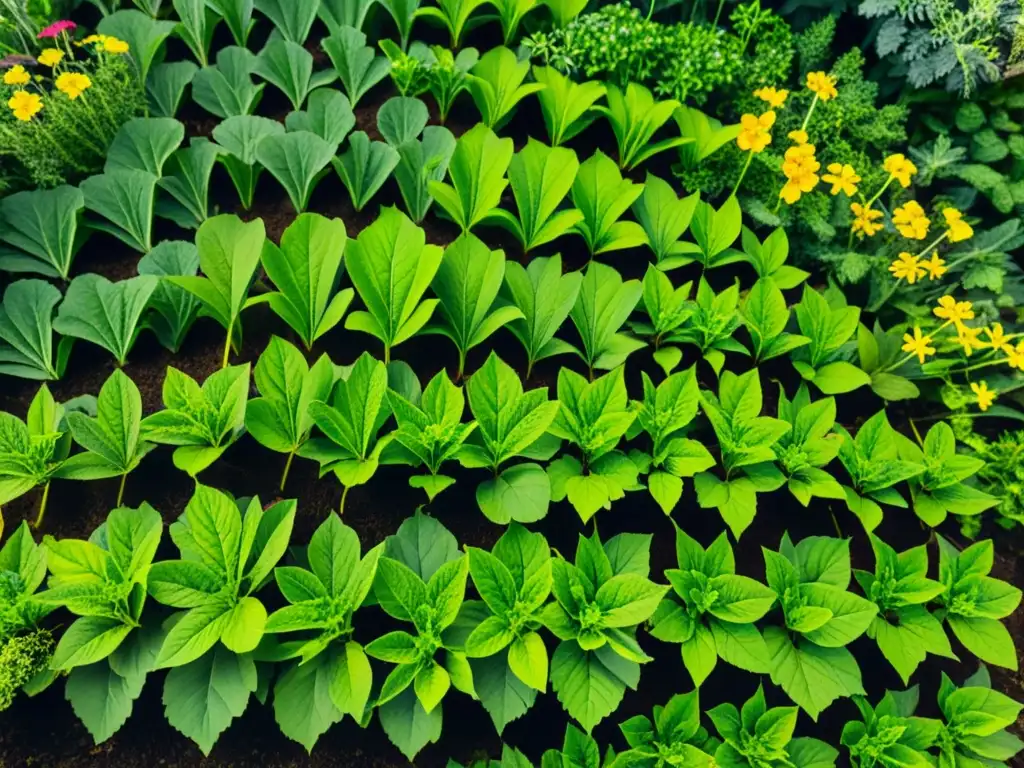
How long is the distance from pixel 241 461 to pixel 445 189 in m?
1.30

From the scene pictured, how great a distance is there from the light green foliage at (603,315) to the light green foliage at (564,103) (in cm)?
81

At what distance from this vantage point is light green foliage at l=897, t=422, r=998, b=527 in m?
2.67

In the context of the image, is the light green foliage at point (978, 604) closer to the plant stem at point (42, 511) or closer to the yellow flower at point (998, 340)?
the yellow flower at point (998, 340)

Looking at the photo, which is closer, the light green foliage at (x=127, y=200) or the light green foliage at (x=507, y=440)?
the light green foliage at (x=507, y=440)

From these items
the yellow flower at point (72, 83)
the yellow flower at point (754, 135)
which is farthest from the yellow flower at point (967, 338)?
the yellow flower at point (72, 83)

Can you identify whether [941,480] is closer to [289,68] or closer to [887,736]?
[887,736]

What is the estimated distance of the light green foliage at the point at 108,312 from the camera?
2580 mm

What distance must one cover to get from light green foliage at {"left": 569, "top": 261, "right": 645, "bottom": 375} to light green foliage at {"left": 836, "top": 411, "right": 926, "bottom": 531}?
34.8 inches

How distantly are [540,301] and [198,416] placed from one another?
130 centimetres

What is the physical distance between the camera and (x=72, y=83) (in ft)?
8.79

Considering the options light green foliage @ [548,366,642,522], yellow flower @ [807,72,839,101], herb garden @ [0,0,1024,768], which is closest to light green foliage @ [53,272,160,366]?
herb garden @ [0,0,1024,768]

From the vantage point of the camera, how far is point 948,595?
2.50 metres

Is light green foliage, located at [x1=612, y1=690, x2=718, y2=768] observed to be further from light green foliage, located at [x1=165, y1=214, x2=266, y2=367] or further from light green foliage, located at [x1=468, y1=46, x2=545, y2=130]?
light green foliage, located at [x1=468, y1=46, x2=545, y2=130]

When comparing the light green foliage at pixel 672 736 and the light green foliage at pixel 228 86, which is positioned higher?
the light green foliage at pixel 228 86
